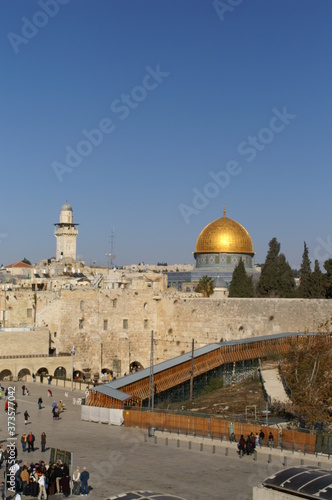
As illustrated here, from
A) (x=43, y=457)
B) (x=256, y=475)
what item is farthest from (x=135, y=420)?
(x=256, y=475)

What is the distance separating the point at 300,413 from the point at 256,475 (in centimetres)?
488

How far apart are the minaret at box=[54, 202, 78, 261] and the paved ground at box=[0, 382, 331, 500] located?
44.6 meters

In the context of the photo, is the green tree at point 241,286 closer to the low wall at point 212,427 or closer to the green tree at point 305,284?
the green tree at point 305,284

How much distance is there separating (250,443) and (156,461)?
6.97ft

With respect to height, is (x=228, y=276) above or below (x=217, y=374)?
above

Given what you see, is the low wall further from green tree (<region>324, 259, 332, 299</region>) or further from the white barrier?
green tree (<region>324, 259, 332, 299</region>)

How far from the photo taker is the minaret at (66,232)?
212ft

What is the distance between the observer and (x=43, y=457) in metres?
16.3

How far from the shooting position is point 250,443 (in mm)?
15867

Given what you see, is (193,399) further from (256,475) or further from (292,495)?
(292,495)

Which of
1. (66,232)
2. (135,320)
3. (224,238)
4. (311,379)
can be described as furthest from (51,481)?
(66,232)

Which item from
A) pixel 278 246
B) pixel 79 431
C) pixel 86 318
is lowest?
pixel 79 431

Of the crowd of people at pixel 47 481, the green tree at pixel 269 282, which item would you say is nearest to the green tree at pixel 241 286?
the green tree at pixel 269 282

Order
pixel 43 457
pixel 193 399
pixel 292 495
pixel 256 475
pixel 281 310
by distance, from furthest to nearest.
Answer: pixel 281 310 < pixel 193 399 < pixel 43 457 < pixel 256 475 < pixel 292 495
